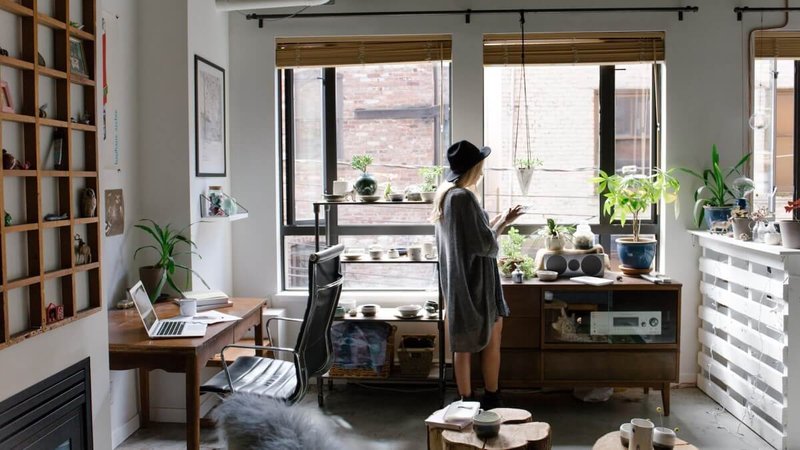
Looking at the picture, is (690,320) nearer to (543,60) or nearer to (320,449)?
(543,60)

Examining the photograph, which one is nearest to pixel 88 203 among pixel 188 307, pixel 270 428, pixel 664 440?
pixel 188 307

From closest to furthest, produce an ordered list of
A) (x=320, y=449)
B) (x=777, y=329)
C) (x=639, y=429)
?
(x=320, y=449)
(x=639, y=429)
(x=777, y=329)

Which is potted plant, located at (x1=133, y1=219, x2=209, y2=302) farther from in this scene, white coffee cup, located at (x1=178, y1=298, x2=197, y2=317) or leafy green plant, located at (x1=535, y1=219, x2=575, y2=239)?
leafy green plant, located at (x1=535, y1=219, x2=575, y2=239)

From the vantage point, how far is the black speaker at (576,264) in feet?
13.4

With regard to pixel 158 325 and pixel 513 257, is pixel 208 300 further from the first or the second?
pixel 513 257

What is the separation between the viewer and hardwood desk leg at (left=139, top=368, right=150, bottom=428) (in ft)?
12.3

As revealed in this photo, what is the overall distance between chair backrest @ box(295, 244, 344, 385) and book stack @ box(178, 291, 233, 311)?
0.64 meters

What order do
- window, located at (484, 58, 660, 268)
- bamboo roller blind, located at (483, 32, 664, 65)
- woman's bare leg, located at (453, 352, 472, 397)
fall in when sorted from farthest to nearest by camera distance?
window, located at (484, 58, 660, 268) → bamboo roller blind, located at (483, 32, 664, 65) → woman's bare leg, located at (453, 352, 472, 397)

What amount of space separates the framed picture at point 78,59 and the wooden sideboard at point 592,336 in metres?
2.48

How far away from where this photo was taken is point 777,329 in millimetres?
3414

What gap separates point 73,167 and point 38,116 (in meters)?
0.27

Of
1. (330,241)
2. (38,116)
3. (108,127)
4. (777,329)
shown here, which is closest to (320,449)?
(38,116)

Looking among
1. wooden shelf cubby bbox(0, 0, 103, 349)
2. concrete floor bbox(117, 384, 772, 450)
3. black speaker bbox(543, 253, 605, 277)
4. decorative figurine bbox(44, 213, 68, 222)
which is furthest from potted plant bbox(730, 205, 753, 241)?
decorative figurine bbox(44, 213, 68, 222)

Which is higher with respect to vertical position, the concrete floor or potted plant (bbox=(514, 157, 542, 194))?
potted plant (bbox=(514, 157, 542, 194))
